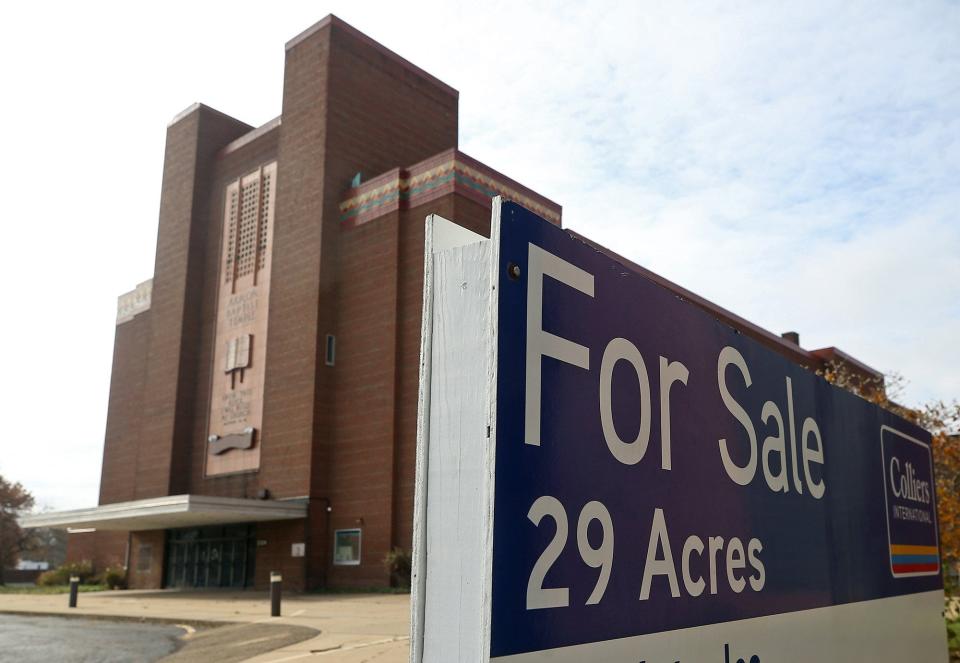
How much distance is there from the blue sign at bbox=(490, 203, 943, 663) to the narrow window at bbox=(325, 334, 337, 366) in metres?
26.3

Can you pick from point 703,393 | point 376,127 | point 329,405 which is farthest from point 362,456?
point 703,393

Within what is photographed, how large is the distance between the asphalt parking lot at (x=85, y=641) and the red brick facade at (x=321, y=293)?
29.7ft

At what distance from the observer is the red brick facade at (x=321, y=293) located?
27394 millimetres

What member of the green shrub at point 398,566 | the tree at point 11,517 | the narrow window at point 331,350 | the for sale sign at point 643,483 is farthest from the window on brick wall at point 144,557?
the for sale sign at point 643,483

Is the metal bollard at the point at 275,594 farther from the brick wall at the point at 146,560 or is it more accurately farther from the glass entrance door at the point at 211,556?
the brick wall at the point at 146,560

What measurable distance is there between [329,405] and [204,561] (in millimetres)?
9248

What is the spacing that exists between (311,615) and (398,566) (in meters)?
8.63

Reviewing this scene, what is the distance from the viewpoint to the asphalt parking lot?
488 inches

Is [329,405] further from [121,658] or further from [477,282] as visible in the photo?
[477,282]

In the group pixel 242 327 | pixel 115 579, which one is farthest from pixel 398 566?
pixel 115 579

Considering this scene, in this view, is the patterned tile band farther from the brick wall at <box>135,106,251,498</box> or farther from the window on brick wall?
the window on brick wall

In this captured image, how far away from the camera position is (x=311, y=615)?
658 inches

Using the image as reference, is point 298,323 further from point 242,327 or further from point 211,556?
point 211,556

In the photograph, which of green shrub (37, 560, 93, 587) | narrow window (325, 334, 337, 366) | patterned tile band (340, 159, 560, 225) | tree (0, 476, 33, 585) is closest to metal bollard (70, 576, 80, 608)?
narrow window (325, 334, 337, 366)
